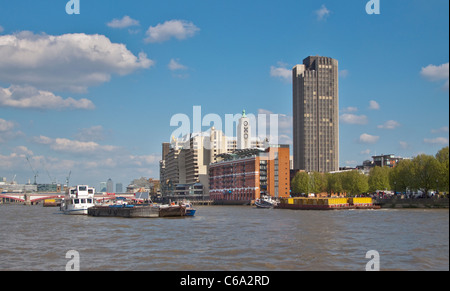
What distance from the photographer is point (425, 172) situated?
344 feet

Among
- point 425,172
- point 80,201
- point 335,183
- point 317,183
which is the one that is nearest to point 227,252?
point 80,201

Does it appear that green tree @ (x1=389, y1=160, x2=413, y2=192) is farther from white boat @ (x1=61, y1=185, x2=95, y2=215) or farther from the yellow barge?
white boat @ (x1=61, y1=185, x2=95, y2=215)

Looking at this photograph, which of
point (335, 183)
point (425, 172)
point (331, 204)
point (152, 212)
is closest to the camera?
point (152, 212)

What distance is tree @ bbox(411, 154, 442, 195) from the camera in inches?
3816

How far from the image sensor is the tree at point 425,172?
96938 mm

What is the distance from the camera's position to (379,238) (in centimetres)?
3853

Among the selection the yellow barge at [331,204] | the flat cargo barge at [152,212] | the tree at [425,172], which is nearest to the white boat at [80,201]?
the flat cargo barge at [152,212]

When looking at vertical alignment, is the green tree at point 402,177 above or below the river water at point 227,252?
above

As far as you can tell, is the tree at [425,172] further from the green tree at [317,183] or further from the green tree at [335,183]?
the green tree at [317,183]

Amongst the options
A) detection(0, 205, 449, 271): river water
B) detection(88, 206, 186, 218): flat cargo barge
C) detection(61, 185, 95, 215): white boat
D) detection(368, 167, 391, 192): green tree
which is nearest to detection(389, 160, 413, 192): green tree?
detection(368, 167, 391, 192): green tree

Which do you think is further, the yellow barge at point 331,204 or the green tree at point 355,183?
the green tree at point 355,183

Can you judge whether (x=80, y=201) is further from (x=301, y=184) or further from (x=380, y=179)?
(x=301, y=184)
